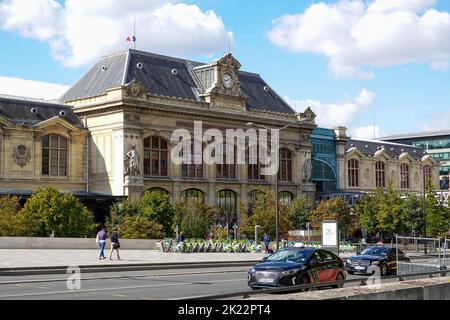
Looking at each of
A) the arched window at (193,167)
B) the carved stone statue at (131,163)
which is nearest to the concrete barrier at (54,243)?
the carved stone statue at (131,163)

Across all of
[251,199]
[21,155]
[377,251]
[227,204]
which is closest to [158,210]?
[21,155]

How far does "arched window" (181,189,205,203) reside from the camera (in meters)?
78.2

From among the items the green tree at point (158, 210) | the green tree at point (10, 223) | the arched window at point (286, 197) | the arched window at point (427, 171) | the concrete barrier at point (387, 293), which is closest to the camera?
the concrete barrier at point (387, 293)

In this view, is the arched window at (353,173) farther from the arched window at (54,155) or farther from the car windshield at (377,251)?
the car windshield at (377,251)

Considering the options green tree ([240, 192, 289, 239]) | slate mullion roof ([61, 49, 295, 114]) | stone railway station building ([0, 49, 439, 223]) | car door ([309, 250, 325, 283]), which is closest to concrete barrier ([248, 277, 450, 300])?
car door ([309, 250, 325, 283])

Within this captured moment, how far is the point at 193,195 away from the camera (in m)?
79.2

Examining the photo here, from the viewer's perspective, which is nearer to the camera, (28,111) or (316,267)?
(316,267)

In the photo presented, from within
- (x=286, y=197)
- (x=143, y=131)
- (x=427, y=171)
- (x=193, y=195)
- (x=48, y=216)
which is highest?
(x=143, y=131)

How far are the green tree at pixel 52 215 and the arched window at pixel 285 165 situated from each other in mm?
38274

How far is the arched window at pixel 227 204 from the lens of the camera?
81.2 m

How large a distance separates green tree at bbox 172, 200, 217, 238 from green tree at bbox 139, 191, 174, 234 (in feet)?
2.20

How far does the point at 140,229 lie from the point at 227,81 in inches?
1157

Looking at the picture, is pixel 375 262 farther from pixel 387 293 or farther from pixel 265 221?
pixel 265 221

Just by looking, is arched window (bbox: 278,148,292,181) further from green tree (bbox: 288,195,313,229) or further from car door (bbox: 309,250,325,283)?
car door (bbox: 309,250,325,283)
